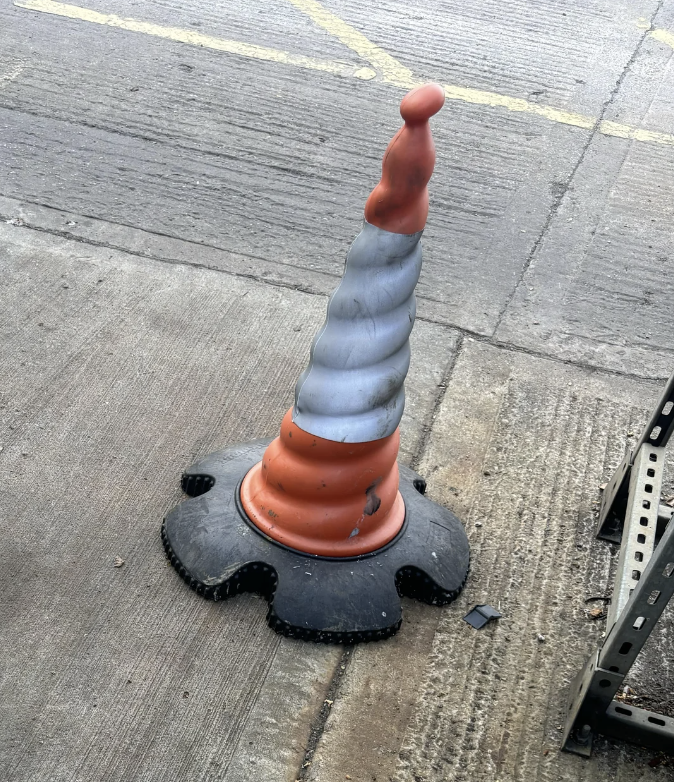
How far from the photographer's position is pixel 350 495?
2.87m

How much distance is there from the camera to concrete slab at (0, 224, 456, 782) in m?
2.53

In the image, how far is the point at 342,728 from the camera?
8.55 feet

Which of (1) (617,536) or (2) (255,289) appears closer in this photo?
(1) (617,536)

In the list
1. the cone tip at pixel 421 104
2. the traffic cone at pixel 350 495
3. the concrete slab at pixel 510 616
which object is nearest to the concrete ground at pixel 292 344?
the concrete slab at pixel 510 616

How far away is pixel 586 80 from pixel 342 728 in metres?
5.96

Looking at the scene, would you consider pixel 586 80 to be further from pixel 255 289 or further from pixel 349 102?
pixel 255 289

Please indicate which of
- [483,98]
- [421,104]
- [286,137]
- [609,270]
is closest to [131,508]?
[421,104]

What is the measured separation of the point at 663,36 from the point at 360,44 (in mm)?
2829

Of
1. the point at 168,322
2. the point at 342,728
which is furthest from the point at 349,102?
the point at 342,728

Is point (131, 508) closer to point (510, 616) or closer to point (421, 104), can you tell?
point (510, 616)

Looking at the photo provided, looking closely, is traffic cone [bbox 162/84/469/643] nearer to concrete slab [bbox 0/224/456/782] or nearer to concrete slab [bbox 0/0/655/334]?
concrete slab [bbox 0/224/456/782]

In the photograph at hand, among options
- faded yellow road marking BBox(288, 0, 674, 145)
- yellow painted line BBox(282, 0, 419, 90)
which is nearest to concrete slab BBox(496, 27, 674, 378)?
faded yellow road marking BBox(288, 0, 674, 145)

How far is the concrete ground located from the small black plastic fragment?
46mm

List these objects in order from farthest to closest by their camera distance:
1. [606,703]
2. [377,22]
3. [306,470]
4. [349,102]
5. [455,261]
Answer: [377,22] → [349,102] → [455,261] → [306,470] → [606,703]
